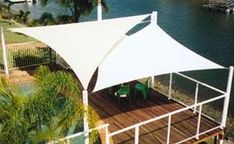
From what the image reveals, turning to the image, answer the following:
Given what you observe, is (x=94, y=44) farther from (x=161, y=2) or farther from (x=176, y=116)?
(x=161, y=2)

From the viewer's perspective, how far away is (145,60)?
11555mm

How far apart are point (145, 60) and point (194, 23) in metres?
30.0

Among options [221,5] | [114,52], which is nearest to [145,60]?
[114,52]

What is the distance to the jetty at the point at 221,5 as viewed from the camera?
151 ft

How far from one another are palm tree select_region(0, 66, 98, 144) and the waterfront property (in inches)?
76.3

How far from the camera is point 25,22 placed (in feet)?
106

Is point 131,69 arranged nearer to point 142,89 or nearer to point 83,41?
point 83,41

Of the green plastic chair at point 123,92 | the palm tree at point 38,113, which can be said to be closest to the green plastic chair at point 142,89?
the green plastic chair at point 123,92

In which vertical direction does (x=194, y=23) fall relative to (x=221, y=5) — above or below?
below

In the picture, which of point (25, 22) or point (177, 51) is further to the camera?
point (25, 22)

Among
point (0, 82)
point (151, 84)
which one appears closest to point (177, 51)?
point (151, 84)

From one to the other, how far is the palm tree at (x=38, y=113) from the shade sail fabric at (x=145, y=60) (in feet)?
7.41

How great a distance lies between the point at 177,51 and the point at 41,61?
6.73 m

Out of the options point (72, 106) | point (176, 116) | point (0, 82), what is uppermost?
point (0, 82)
